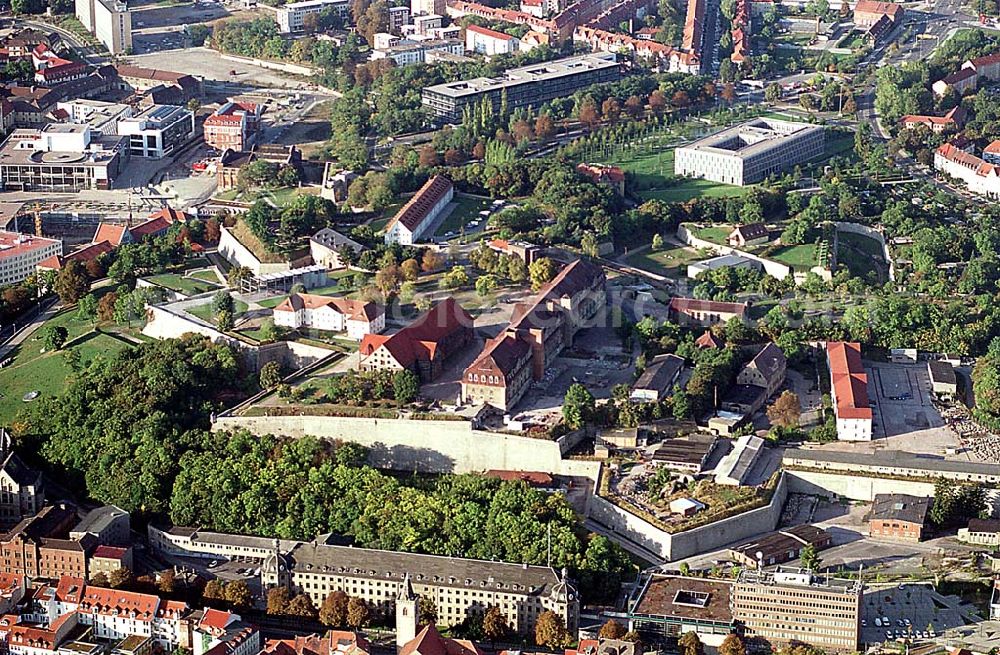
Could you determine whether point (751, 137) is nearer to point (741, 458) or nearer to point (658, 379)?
point (658, 379)

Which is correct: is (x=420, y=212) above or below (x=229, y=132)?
above

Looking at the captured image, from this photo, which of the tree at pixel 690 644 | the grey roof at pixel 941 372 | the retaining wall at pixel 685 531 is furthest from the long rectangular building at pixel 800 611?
the grey roof at pixel 941 372

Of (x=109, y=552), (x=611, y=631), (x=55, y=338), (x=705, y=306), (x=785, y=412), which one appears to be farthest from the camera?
(x=705, y=306)

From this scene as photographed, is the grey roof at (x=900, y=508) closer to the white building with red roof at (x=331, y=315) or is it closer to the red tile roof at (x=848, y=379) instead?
the red tile roof at (x=848, y=379)

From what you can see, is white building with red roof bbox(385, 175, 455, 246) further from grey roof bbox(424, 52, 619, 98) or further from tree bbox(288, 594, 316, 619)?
tree bbox(288, 594, 316, 619)

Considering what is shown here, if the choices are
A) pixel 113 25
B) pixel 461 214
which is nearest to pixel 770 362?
pixel 461 214

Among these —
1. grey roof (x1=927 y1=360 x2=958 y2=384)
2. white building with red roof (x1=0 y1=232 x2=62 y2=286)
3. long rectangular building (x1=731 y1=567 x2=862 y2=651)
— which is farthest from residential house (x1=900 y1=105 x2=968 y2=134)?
long rectangular building (x1=731 y1=567 x2=862 y2=651)

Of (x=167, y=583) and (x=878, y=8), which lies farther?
(x=878, y=8)

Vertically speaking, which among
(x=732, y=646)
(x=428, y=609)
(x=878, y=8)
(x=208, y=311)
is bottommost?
(x=428, y=609)
